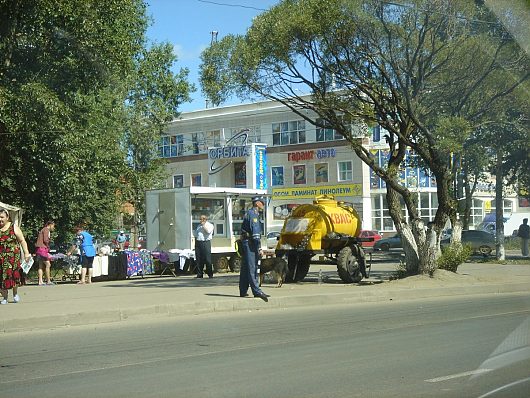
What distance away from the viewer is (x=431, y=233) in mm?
18719

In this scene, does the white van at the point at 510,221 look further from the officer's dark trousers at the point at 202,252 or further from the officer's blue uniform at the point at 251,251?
the officer's blue uniform at the point at 251,251

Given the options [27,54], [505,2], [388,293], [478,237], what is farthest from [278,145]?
[505,2]

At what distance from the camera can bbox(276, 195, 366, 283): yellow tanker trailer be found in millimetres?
19203

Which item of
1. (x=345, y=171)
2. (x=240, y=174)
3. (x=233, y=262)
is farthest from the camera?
(x=240, y=174)

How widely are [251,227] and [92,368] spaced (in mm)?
6444

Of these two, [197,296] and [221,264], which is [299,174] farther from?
[197,296]

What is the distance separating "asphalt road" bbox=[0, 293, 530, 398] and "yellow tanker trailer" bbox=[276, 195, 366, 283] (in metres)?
5.66

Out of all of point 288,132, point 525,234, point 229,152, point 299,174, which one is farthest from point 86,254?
point 299,174

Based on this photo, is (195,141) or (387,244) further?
(195,141)

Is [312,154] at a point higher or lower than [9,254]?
higher

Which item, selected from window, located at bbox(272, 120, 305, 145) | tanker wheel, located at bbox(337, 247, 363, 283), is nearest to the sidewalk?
tanker wheel, located at bbox(337, 247, 363, 283)

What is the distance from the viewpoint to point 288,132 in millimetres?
57594

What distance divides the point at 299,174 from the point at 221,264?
32793mm

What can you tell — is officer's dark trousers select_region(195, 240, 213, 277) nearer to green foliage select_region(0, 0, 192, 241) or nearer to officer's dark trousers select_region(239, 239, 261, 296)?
green foliage select_region(0, 0, 192, 241)
